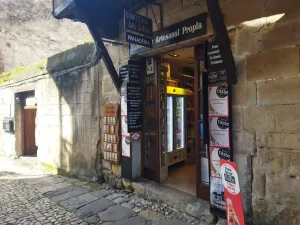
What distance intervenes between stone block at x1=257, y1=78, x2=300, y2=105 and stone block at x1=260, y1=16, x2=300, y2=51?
393 mm

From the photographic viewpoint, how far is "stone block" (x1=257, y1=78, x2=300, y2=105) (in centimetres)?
245

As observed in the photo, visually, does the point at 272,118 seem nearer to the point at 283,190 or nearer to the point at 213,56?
the point at 283,190

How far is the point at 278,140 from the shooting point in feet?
8.46

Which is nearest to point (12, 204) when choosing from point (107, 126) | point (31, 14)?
point (107, 126)

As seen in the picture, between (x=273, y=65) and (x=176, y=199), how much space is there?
2320 mm

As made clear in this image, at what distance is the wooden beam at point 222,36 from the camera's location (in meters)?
2.55

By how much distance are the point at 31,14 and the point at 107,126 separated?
1124 cm

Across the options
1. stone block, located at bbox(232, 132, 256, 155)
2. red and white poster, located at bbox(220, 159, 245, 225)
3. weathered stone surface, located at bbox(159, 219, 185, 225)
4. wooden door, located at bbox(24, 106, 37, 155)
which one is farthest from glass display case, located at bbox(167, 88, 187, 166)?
wooden door, located at bbox(24, 106, 37, 155)

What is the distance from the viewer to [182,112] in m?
5.99

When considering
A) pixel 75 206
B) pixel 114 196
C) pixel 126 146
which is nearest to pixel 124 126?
pixel 126 146

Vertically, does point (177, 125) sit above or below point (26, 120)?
below

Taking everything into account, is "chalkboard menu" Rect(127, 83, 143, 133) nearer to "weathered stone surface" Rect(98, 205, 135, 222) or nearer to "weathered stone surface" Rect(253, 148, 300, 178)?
"weathered stone surface" Rect(98, 205, 135, 222)

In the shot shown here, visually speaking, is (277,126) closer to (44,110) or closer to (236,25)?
(236,25)

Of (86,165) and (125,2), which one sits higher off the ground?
(125,2)
